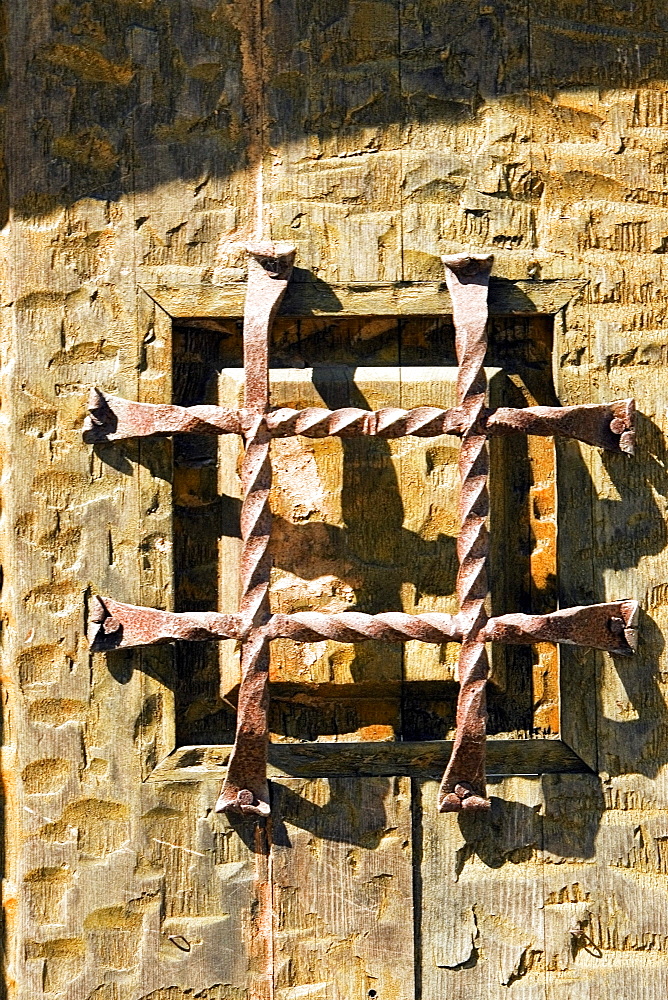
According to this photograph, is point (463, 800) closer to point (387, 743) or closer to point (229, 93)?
point (387, 743)

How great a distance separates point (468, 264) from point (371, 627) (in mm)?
732

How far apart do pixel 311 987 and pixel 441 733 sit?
546 millimetres

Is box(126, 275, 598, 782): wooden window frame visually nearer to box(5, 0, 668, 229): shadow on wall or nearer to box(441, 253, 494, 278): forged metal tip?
box(441, 253, 494, 278): forged metal tip

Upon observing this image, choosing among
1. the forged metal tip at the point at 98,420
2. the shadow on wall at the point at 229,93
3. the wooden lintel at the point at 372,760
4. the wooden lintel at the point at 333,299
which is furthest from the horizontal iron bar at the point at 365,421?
the wooden lintel at the point at 372,760

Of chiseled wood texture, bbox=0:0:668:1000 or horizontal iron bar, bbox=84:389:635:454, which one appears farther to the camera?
chiseled wood texture, bbox=0:0:668:1000

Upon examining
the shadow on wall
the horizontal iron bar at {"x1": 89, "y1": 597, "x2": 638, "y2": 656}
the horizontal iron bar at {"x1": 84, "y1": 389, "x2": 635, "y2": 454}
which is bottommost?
the horizontal iron bar at {"x1": 89, "y1": 597, "x2": 638, "y2": 656}

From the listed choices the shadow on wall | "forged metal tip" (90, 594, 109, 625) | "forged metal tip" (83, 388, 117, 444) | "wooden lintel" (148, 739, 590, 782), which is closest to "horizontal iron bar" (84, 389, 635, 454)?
"forged metal tip" (83, 388, 117, 444)

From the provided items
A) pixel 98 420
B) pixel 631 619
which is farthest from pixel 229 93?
pixel 631 619

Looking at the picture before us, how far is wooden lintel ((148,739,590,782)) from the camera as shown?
6.90 ft

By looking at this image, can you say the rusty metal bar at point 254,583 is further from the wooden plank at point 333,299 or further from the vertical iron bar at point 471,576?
the vertical iron bar at point 471,576

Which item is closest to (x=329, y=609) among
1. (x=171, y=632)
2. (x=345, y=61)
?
(x=171, y=632)

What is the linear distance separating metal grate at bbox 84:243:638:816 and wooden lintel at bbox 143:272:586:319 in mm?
67

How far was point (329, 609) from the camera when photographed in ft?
6.95

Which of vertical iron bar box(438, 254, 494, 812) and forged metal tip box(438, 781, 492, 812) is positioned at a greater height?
vertical iron bar box(438, 254, 494, 812)
